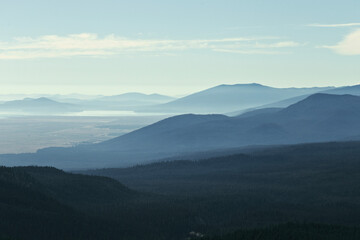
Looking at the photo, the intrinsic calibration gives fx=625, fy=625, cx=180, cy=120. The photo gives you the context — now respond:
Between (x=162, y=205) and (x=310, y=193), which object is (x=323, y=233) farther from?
(x=310, y=193)

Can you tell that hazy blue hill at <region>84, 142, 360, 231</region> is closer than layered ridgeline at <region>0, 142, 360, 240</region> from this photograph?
No

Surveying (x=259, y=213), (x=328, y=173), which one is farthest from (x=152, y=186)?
(x=259, y=213)

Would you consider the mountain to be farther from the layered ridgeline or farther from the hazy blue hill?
the hazy blue hill

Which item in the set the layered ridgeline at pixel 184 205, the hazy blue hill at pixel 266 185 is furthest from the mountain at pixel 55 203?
the hazy blue hill at pixel 266 185

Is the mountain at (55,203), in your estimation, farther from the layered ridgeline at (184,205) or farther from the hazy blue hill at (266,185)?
the hazy blue hill at (266,185)

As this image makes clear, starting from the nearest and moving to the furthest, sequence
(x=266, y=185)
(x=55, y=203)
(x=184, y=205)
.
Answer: (x=55, y=203) → (x=184, y=205) → (x=266, y=185)

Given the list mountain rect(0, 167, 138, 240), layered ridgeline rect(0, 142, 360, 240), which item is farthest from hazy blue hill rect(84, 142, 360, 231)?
mountain rect(0, 167, 138, 240)

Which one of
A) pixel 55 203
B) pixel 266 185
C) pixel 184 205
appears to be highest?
pixel 55 203

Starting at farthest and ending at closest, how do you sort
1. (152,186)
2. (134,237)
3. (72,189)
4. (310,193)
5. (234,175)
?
(234,175) → (152,186) → (310,193) → (72,189) → (134,237)

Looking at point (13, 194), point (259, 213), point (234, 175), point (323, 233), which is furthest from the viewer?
point (234, 175)

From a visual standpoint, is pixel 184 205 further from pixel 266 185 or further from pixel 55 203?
pixel 266 185

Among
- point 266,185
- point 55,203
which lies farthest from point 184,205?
point 266,185
